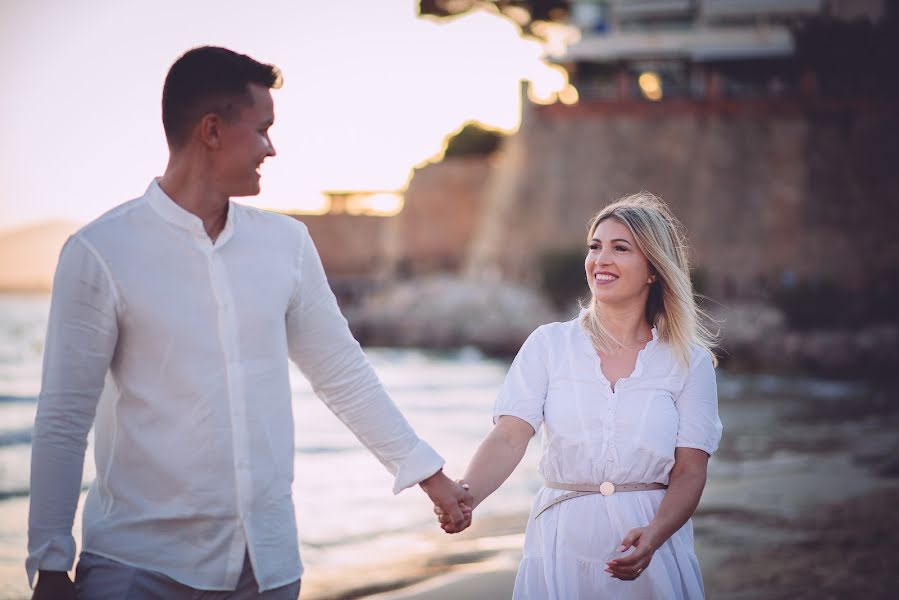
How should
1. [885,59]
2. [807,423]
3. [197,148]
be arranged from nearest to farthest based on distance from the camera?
[197,148] → [807,423] → [885,59]

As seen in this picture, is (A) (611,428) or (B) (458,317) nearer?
(A) (611,428)

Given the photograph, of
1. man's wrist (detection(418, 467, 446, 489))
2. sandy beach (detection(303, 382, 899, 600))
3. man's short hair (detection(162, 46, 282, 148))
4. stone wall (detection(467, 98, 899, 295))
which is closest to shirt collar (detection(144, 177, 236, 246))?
man's short hair (detection(162, 46, 282, 148))

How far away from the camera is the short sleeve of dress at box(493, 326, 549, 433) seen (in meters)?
2.41

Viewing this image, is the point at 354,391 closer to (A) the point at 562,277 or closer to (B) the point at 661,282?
(B) the point at 661,282

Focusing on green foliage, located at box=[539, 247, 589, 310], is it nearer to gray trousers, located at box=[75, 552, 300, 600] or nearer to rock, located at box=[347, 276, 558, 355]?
rock, located at box=[347, 276, 558, 355]

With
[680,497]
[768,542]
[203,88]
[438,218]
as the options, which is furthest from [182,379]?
[438,218]

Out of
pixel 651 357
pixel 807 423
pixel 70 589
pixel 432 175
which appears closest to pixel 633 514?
pixel 651 357

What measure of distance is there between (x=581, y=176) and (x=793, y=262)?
682 cm

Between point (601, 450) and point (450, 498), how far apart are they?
0.38m

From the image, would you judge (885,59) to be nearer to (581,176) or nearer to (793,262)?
(793,262)

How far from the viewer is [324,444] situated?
1149 cm

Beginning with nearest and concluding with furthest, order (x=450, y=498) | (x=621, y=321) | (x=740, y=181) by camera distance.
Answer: (x=450, y=498)
(x=621, y=321)
(x=740, y=181)

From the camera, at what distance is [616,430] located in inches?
91.9

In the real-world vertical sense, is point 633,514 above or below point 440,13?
below
